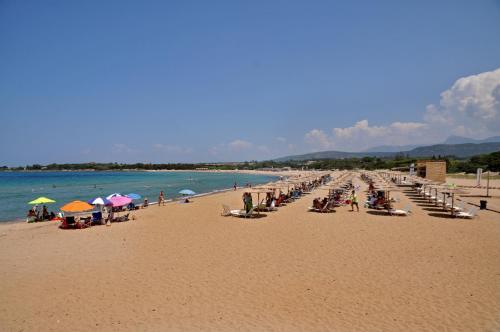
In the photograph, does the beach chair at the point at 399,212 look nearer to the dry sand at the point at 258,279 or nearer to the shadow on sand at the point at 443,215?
the shadow on sand at the point at 443,215

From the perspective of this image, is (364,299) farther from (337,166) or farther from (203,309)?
(337,166)

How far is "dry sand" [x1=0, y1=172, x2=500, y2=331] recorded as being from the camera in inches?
185

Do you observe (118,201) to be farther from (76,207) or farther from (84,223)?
(76,207)

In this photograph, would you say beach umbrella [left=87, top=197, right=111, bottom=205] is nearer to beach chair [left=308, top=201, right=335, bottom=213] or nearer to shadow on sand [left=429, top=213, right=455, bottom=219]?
beach chair [left=308, top=201, right=335, bottom=213]

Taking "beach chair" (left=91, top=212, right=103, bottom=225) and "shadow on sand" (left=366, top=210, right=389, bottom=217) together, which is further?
"shadow on sand" (left=366, top=210, right=389, bottom=217)

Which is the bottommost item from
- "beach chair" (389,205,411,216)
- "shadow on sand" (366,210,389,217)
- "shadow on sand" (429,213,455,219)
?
"shadow on sand" (366,210,389,217)

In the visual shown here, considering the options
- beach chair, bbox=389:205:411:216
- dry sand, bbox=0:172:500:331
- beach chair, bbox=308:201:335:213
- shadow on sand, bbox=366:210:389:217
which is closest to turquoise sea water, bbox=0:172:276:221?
dry sand, bbox=0:172:500:331

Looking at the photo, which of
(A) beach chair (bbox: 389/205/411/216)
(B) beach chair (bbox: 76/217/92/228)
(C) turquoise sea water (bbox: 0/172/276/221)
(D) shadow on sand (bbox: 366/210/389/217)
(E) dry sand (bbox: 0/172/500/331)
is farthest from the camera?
(C) turquoise sea water (bbox: 0/172/276/221)

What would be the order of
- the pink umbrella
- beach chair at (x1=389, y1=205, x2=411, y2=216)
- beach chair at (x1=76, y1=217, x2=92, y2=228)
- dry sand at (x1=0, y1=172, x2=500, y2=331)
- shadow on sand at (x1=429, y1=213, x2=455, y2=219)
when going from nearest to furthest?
1. dry sand at (x1=0, y1=172, x2=500, y2=331)
2. beach chair at (x1=76, y1=217, x2=92, y2=228)
3. shadow on sand at (x1=429, y1=213, x2=455, y2=219)
4. beach chair at (x1=389, y1=205, x2=411, y2=216)
5. the pink umbrella

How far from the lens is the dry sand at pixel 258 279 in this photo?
4.69m

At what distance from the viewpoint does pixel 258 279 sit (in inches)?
247

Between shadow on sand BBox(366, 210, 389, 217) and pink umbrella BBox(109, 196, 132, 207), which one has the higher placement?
pink umbrella BBox(109, 196, 132, 207)

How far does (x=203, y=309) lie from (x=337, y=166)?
369ft

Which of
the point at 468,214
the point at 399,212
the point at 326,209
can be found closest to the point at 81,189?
the point at 326,209
